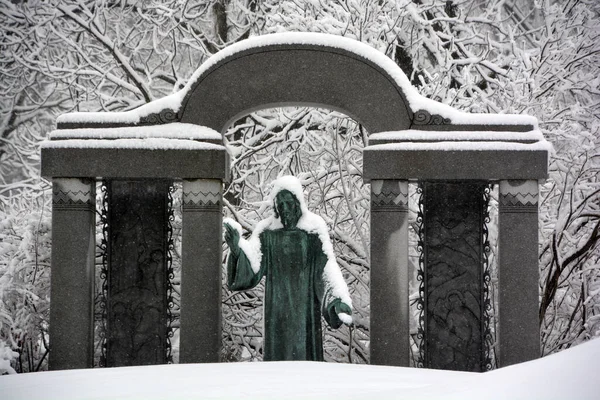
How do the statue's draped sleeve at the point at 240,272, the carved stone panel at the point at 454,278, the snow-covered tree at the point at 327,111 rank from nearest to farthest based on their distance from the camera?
the statue's draped sleeve at the point at 240,272 → the carved stone panel at the point at 454,278 → the snow-covered tree at the point at 327,111

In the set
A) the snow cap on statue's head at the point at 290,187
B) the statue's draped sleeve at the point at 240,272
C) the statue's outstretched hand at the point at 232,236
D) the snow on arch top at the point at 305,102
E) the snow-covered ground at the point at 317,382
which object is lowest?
the snow-covered ground at the point at 317,382

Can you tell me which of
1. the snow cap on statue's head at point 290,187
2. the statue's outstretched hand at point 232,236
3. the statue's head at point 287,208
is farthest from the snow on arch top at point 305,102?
the statue's outstretched hand at point 232,236

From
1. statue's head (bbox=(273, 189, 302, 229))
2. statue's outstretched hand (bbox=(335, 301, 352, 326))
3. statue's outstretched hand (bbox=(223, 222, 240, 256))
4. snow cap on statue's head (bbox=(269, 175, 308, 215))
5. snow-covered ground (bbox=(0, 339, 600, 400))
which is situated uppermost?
snow cap on statue's head (bbox=(269, 175, 308, 215))

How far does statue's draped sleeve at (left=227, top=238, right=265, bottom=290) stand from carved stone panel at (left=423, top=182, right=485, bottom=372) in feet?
6.30

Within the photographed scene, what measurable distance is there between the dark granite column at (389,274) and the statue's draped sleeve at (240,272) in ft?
4.43

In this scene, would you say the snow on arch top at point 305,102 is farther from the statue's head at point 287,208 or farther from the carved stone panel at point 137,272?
the statue's head at point 287,208

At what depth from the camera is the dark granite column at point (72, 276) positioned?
25.5ft

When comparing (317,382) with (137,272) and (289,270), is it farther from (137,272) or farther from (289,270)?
(137,272)

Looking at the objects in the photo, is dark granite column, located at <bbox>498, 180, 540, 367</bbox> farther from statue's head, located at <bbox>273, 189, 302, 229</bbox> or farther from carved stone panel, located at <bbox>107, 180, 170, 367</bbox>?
carved stone panel, located at <bbox>107, 180, 170, 367</bbox>

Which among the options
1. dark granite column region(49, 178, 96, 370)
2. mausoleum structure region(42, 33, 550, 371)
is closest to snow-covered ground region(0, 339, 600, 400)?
mausoleum structure region(42, 33, 550, 371)

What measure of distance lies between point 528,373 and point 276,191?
5.21 metres

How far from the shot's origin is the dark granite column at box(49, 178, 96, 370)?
7.78 meters

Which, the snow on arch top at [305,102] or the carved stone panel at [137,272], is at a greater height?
the snow on arch top at [305,102]

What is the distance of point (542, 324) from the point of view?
10648 mm
